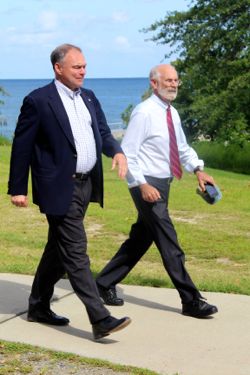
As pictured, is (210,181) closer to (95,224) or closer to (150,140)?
(150,140)

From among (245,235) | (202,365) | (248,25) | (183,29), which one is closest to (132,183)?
(202,365)

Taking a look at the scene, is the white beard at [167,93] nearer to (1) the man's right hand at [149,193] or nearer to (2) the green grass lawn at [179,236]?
(1) the man's right hand at [149,193]

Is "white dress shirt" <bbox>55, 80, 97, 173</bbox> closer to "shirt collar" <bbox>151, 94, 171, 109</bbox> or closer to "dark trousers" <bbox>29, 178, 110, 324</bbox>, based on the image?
"dark trousers" <bbox>29, 178, 110, 324</bbox>

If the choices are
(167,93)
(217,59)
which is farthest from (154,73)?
(217,59)

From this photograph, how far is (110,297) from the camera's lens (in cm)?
630

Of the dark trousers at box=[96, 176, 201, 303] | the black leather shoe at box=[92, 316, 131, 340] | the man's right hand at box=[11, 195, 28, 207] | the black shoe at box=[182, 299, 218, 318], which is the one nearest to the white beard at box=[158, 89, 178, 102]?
the dark trousers at box=[96, 176, 201, 303]

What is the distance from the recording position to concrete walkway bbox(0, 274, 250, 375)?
16.2ft

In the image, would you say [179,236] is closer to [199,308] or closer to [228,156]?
[199,308]

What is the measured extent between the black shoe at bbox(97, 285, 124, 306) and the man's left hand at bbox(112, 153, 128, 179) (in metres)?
1.16

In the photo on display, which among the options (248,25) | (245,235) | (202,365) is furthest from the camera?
(248,25)

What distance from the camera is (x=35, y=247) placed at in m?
9.27

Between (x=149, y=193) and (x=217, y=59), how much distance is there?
69.7 feet

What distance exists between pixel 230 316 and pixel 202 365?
111cm

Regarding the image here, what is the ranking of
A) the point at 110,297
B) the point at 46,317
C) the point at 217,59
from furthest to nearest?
the point at 217,59 → the point at 110,297 → the point at 46,317
